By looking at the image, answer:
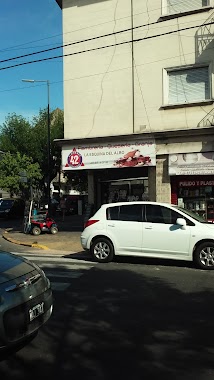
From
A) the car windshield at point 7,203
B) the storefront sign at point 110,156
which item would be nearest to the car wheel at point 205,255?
the storefront sign at point 110,156

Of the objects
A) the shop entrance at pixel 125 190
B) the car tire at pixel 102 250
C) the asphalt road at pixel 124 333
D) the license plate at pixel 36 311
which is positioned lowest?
the asphalt road at pixel 124 333

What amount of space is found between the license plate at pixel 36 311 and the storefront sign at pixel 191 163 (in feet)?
37.5

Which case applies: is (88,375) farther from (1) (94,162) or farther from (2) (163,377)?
(1) (94,162)

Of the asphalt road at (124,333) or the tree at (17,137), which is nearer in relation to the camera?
the asphalt road at (124,333)

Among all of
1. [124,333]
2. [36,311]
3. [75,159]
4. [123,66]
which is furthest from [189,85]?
[36,311]

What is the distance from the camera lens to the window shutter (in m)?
15.2

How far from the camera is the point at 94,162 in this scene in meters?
16.8

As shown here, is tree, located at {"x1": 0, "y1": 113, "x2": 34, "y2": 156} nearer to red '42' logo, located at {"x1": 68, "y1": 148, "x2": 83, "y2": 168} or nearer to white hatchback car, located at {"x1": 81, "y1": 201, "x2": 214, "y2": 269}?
red '42' logo, located at {"x1": 68, "y1": 148, "x2": 83, "y2": 168}

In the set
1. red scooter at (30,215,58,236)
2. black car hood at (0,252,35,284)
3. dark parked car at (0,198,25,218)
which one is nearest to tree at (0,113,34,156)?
dark parked car at (0,198,25,218)

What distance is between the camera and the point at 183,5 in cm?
1539

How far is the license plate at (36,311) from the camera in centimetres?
406

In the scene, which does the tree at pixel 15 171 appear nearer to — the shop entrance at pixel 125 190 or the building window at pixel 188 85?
the shop entrance at pixel 125 190

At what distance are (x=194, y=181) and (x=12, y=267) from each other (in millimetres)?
11931

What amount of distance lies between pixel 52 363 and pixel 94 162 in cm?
1292
